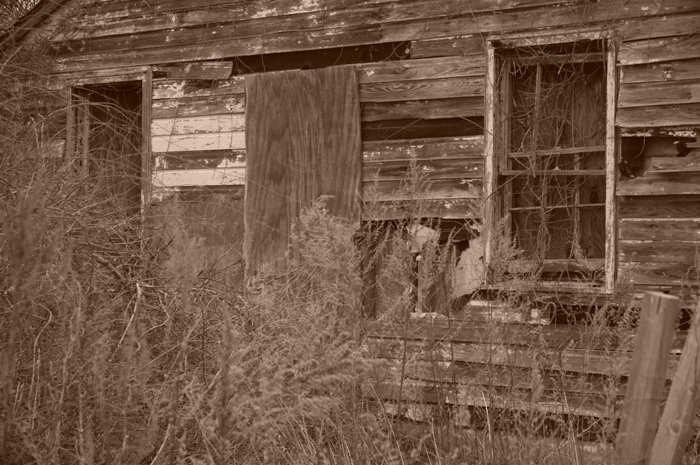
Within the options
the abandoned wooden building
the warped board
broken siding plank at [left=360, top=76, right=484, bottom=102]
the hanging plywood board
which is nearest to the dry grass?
the abandoned wooden building

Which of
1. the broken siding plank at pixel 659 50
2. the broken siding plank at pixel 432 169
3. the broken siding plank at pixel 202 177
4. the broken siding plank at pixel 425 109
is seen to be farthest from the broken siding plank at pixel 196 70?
the broken siding plank at pixel 659 50

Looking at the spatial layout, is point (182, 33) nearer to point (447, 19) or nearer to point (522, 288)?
point (447, 19)

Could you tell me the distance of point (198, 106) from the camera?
7.81 m

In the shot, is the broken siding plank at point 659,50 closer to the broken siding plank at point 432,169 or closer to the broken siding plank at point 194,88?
the broken siding plank at point 432,169

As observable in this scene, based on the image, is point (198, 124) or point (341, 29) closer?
point (341, 29)

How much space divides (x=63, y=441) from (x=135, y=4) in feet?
18.0

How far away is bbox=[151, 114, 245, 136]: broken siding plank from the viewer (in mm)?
7617

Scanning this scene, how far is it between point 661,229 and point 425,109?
1.99 metres

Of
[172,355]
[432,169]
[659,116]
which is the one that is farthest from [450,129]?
[172,355]

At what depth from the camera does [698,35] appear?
19.3 feet

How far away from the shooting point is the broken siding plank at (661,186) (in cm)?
586

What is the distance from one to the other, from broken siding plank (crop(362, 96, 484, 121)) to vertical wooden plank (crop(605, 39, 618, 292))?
3.11 feet

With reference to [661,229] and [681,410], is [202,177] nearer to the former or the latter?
[661,229]

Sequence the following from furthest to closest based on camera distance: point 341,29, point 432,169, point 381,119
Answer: point 341,29 → point 381,119 → point 432,169
